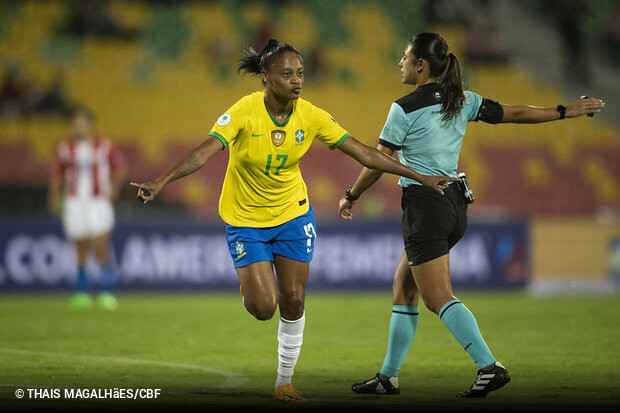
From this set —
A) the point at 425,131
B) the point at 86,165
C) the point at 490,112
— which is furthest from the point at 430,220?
the point at 86,165

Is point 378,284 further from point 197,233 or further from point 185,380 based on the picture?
point 185,380

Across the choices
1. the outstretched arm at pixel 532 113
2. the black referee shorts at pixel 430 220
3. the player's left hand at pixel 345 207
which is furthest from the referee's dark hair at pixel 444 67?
the player's left hand at pixel 345 207

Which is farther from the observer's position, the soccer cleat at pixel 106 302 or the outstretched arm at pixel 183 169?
the soccer cleat at pixel 106 302

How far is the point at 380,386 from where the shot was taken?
20.1 ft

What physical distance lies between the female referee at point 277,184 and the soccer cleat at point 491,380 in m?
1.04

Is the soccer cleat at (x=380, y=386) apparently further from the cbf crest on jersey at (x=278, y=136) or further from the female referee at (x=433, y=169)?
the cbf crest on jersey at (x=278, y=136)

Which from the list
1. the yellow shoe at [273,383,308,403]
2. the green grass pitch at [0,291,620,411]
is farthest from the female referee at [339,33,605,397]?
the yellow shoe at [273,383,308,403]

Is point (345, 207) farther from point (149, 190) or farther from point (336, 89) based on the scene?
point (336, 89)

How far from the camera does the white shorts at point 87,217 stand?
41.7ft

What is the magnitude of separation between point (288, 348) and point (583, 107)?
7.81 feet

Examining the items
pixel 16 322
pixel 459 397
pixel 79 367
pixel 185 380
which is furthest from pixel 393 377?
pixel 16 322

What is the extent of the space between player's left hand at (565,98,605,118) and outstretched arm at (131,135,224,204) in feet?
7.31

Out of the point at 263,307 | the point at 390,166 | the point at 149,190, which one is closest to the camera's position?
the point at 149,190

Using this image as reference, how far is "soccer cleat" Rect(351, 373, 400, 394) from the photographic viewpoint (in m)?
6.12
